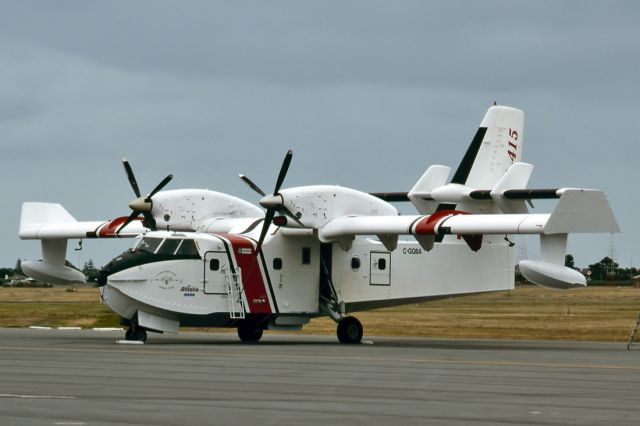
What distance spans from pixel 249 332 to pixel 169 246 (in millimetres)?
4213

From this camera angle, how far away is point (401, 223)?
102 feet

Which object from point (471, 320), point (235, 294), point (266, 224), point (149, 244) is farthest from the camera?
point (471, 320)

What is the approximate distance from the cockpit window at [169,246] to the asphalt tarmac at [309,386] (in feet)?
Answer: 10.9

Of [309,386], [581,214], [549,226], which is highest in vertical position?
[581,214]

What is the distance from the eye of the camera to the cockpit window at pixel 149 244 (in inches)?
1230

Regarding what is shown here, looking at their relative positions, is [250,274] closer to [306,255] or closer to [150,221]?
[306,255]

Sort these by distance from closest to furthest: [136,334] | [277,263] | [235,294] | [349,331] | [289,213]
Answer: [136,334] → [289,213] → [235,294] → [277,263] → [349,331]

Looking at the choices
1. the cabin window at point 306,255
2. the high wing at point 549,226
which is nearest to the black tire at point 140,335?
the cabin window at point 306,255

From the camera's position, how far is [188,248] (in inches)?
1250

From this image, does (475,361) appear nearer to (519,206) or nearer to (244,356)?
(244,356)

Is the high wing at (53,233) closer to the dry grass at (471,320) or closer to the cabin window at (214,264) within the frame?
the cabin window at (214,264)

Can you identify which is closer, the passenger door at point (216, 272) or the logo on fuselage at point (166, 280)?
the logo on fuselage at point (166, 280)

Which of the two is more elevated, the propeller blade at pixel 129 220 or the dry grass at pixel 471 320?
the propeller blade at pixel 129 220

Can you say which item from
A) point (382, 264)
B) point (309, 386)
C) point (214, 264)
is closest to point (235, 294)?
point (214, 264)
